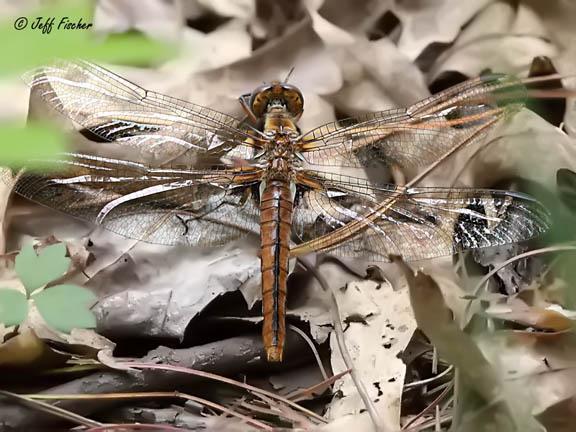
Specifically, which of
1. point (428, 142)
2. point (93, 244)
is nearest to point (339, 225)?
point (428, 142)

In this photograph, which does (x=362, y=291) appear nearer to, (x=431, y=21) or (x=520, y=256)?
(x=520, y=256)

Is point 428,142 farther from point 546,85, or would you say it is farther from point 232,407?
point 232,407

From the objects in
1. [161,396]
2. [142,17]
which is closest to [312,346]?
[161,396]

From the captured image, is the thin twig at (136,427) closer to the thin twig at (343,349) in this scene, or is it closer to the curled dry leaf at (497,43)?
the thin twig at (343,349)

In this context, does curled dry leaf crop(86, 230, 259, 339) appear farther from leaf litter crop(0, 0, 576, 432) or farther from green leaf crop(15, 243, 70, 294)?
green leaf crop(15, 243, 70, 294)

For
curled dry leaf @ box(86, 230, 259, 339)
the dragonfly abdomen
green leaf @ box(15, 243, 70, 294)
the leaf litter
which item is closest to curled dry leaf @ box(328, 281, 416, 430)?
the leaf litter

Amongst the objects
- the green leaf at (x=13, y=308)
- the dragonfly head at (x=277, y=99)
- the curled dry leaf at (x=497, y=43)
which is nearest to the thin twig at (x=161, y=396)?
the green leaf at (x=13, y=308)
